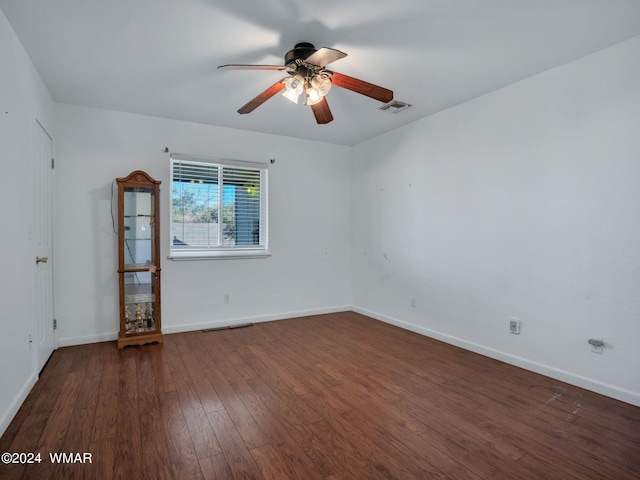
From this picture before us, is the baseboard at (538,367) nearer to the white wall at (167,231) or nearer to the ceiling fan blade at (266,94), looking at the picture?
the white wall at (167,231)

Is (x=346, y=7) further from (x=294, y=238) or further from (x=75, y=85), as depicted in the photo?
(x=294, y=238)

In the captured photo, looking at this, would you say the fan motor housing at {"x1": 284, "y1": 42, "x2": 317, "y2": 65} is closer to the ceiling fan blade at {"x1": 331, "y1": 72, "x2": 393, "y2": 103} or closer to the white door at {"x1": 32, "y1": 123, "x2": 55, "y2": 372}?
the ceiling fan blade at {"x1": 331, "y1": 72, "x2": 393, "y2": 103}

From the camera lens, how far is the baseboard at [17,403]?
197 cm

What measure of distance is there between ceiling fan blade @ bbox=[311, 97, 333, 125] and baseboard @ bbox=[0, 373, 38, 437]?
9.36 ft

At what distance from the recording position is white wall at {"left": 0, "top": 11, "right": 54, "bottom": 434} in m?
2.01

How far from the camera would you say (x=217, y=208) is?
429cm

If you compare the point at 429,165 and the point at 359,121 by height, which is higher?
the point at 359,121

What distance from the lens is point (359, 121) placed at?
4.02m

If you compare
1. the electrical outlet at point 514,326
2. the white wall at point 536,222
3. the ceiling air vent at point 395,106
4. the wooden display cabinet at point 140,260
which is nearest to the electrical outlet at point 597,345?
the white wall at point 536,222

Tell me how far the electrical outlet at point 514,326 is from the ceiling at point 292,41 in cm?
215

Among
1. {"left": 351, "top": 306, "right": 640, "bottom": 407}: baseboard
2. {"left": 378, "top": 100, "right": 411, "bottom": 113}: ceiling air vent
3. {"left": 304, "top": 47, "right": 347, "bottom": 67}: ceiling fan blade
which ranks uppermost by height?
{"left": 378, "top": 100, "right": 411, "bottom": 113}: ceiling air vent

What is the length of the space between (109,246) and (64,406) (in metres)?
1.83

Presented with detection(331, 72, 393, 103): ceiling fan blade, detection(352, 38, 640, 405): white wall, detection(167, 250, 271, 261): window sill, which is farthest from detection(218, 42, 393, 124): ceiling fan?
detection(167, 250, 271, 261): window sill

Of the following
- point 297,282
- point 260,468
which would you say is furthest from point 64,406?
point 297,282
